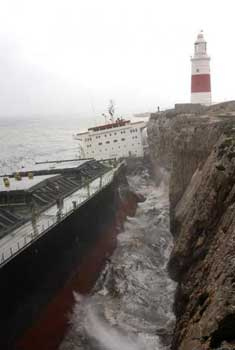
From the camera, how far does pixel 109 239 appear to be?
1146 inches

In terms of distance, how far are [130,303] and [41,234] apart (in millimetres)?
5530

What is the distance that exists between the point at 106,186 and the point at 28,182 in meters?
7.97

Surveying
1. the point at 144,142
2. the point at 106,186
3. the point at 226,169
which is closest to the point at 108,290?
the point at 226,169

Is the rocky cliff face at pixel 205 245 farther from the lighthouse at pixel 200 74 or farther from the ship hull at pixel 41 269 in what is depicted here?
the lighthouse at pixel 200 74

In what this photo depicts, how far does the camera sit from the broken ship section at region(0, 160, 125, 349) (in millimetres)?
16281

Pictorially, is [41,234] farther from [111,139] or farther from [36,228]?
Result: [111,139]

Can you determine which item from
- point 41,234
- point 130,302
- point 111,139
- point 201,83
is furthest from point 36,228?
point 201,83

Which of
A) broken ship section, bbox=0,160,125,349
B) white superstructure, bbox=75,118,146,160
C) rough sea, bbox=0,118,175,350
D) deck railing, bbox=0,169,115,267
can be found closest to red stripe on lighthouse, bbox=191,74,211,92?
white superstructure, bbox=75,118,146,160

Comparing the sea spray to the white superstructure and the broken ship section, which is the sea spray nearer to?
the broken ship section

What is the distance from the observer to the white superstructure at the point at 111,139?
2089 inches

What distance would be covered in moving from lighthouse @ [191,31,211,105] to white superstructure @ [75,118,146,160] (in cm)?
822

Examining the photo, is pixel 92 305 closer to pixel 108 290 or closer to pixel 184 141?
pixel 108 290

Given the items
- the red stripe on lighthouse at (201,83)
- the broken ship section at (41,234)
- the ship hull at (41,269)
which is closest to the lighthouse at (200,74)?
the red stripe on lighthouse at (201,83)

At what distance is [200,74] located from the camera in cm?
5066
